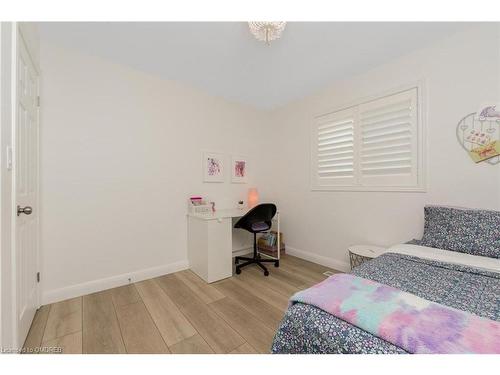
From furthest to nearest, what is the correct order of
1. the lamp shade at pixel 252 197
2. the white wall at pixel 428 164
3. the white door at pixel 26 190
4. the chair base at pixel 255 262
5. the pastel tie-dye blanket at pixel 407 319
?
the lamp shade at pixel 252 197 < the chair base at pixel 255 262 < the white wall at pixel 428 164 < the white door at pixel 26 190 < the pastel tie-dye blanket at pixel 407 319

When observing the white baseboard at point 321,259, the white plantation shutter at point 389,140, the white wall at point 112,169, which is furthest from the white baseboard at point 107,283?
the white plantation shutter at point 389,140

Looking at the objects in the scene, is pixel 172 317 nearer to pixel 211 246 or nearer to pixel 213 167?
pixel 211 246

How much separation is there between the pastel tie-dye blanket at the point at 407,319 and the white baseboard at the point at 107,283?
2052 mm

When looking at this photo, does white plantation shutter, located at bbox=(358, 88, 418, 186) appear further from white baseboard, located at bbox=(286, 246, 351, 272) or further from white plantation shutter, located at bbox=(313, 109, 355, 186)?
white baseboard, located at bbox=(286, 246, 351, 272)

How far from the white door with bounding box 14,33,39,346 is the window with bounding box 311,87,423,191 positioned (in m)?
2.90

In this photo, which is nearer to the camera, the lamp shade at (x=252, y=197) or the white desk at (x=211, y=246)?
the white desk at (x=211, y=246)

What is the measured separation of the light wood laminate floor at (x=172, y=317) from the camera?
1.39 m

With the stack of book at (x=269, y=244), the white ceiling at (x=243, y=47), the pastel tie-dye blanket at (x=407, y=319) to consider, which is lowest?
the stack of book at (x=269, y=244)

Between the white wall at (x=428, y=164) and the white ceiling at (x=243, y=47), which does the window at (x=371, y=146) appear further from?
the white ceiling at (x=243, y=47)

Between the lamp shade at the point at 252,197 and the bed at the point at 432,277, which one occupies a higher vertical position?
the lamp shade at the point at 252,197

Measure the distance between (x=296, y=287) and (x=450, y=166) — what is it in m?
1.88

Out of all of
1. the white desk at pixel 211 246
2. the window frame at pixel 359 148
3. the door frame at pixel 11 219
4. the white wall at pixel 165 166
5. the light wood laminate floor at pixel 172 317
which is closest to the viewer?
the door frame at pixel 11 219

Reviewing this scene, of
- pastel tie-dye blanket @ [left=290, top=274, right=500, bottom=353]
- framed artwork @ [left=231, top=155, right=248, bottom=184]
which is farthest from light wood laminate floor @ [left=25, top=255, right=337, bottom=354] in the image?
framed artwork @ [left=231, top=155, right=248, bottom=184]

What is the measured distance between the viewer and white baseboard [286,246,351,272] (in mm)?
2582
